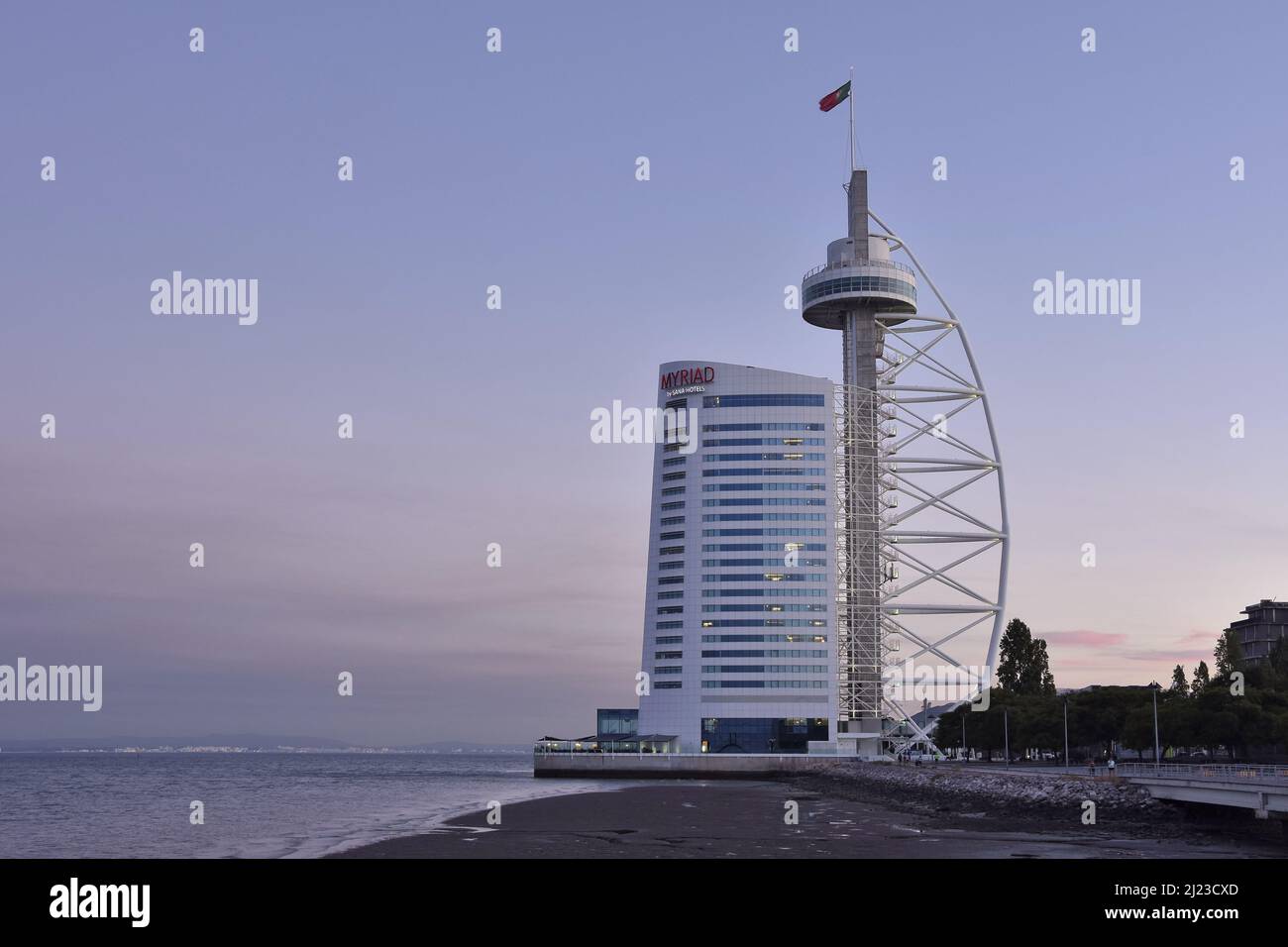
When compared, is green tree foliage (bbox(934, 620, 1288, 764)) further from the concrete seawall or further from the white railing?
the white railing

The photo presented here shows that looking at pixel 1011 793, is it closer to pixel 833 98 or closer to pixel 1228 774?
pixel 1228 774

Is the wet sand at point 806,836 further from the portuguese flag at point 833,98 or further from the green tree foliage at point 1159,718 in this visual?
the portuguese flag at point 833,98

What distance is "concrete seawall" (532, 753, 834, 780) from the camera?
190m

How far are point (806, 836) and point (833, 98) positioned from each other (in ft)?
448

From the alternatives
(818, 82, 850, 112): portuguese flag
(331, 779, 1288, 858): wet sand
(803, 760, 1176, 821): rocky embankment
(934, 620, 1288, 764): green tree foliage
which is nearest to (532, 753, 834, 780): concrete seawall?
(934, 620, 1288, 764): green tree foliage

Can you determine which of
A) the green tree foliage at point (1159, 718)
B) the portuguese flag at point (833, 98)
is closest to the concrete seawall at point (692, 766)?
the green tree foliage at point (1159, 718)

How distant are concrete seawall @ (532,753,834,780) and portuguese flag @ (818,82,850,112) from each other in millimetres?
95316

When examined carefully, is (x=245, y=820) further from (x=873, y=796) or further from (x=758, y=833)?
(x=873, y=796)

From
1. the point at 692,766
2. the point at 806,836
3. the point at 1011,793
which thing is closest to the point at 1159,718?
the point at 1011,793

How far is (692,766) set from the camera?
192250mm

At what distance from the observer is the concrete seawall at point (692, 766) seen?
190125mm
